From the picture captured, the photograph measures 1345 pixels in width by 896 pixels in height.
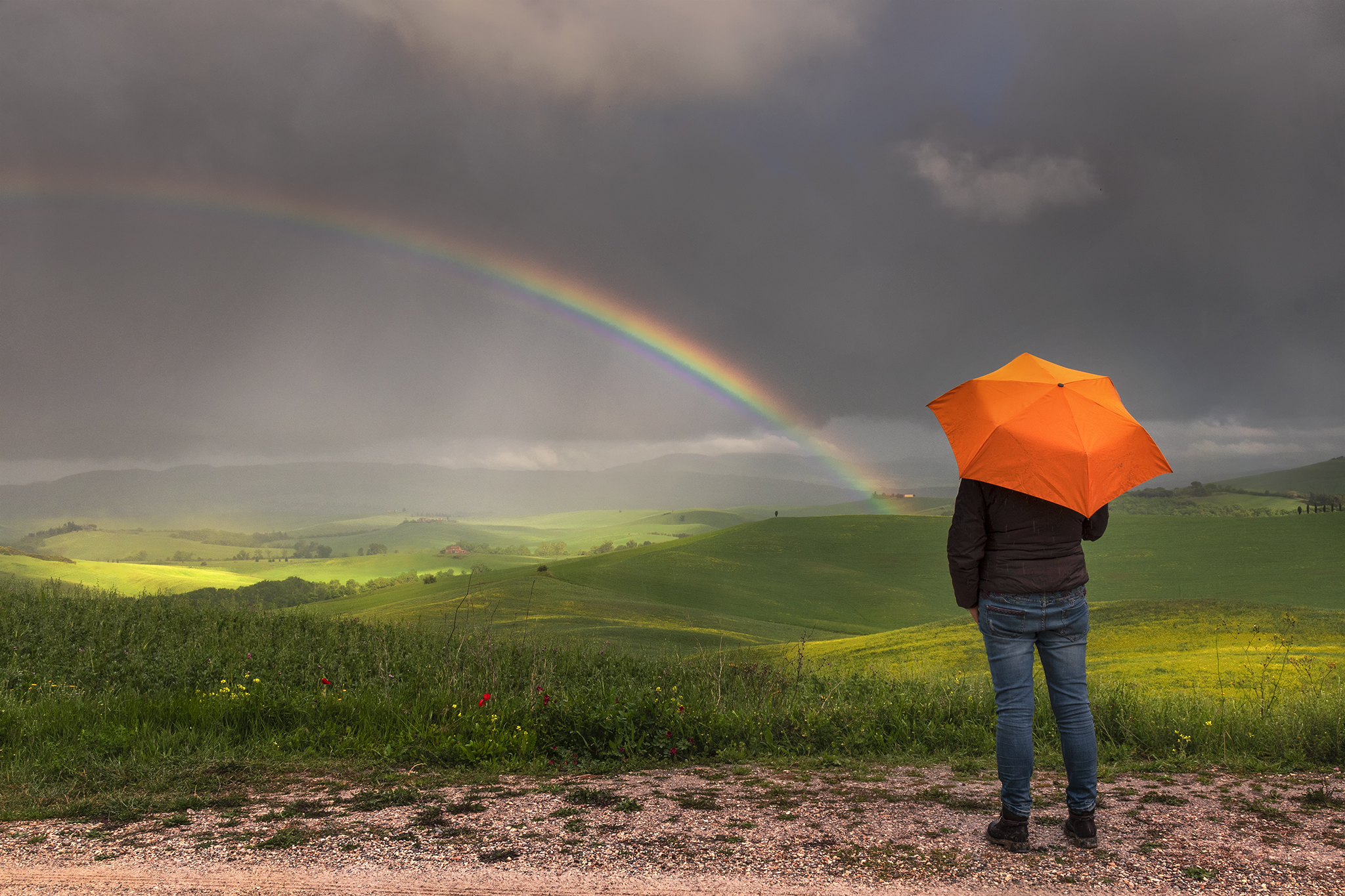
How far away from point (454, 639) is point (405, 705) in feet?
17.1

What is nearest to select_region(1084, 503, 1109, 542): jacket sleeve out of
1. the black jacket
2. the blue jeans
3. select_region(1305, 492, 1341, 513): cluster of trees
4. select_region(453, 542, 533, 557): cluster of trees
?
the black jacket

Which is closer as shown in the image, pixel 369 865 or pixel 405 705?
pixel 369 865

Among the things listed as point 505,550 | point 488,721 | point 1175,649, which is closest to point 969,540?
point 488,721

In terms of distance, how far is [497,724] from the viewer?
7219mm

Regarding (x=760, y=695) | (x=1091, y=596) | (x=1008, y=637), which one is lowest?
(x=1091, y=596)

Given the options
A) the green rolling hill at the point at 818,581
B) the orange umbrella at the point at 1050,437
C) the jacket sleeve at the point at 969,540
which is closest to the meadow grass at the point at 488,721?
the jacket sleeve at the point at 969,540

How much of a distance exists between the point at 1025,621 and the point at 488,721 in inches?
191

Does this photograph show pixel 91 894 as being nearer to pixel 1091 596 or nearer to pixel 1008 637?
pixel 1008 637

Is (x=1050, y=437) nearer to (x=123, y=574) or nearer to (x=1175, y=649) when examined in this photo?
(x=1175, y=649)

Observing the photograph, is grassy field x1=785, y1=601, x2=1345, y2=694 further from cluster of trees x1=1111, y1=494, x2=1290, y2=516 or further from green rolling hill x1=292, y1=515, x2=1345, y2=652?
cluster of trees x1=1111, y1=494, x2=1290, y2=516

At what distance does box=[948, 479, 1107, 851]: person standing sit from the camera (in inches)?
175

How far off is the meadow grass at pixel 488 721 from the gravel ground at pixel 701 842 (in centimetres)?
84

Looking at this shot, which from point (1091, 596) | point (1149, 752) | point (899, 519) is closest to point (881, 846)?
point (1149, 752)

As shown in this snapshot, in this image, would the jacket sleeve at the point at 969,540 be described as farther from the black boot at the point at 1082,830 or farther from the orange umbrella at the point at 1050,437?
the black boot at the point at 1082,830
